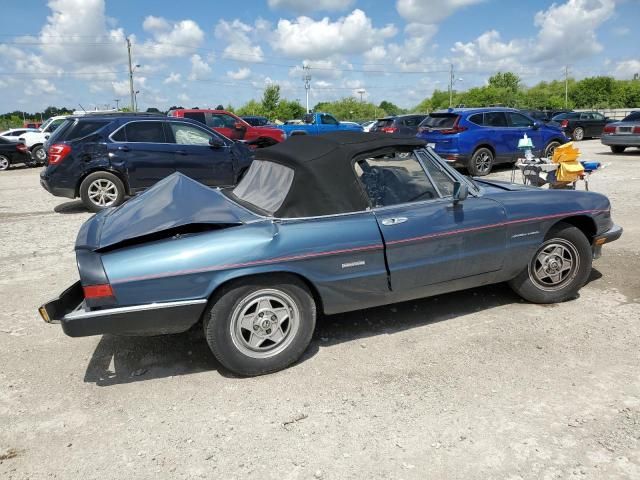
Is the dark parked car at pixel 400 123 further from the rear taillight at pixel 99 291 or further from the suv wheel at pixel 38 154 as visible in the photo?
the rear taillight at pixel 99 291

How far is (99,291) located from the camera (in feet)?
9.91

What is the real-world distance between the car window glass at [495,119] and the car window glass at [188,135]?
712cm

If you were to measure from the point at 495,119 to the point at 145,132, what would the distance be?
Answer: 28.0ft

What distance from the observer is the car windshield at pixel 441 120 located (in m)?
12.4

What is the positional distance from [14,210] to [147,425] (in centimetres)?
857

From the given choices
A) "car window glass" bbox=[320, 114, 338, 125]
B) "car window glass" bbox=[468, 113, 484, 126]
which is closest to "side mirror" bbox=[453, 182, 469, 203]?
"car window glass" bbox=[468, 113, 484, 126]

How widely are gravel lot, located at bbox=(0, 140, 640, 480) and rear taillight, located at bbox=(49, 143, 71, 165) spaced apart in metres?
4.69

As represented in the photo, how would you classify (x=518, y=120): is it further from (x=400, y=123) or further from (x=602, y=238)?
(x=602, y=238)

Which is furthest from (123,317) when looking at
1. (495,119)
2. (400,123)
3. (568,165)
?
(400,123)

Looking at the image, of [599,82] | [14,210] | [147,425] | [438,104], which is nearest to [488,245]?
[147,425]

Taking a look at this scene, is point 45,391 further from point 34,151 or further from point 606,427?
Result: point 34,151

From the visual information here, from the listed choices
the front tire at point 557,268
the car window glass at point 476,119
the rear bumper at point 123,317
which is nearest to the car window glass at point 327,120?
the car window glass at point 476,119

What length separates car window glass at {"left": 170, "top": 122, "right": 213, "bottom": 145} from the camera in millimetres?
9219

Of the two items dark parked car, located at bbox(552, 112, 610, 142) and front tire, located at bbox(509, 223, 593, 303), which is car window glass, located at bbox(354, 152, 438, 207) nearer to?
front tire, located at bbox(509, 223, 593, 303)
